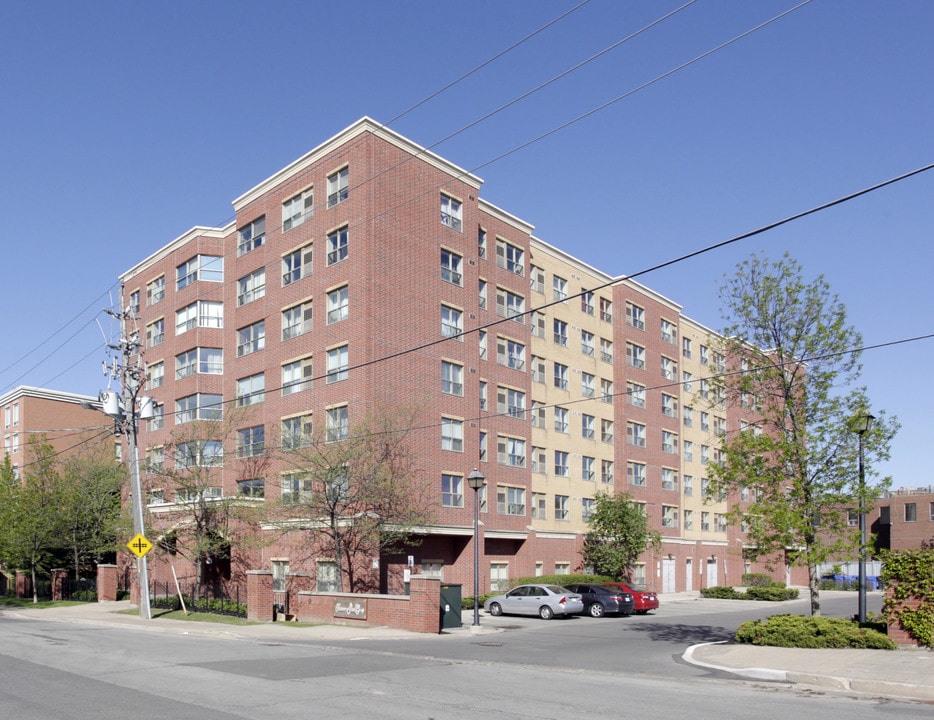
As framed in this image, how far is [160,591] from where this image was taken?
50.8 metres

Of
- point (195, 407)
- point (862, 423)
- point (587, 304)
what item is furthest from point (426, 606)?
point (587, 304)

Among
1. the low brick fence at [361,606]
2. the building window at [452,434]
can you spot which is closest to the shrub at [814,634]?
the low brick fence at [361,606]

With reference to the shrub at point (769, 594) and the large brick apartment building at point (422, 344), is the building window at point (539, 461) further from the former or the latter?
the shrub at point (769, 594)

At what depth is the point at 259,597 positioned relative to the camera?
33.2 m

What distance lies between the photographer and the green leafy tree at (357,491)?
35562 millimetres

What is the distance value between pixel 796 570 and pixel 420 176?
5860 cm

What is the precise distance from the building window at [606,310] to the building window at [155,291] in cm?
2784

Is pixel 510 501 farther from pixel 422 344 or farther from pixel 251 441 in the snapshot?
pixel 251 441

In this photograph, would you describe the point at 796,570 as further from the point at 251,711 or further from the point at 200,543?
the point at 251,711

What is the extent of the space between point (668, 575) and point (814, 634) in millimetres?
42543

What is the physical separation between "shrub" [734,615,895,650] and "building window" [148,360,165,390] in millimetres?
40073

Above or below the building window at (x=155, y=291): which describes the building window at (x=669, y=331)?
below

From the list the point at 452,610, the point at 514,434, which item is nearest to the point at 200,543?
the point at 452,610

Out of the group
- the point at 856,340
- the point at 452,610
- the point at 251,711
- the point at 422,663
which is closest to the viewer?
the point at 251,711
